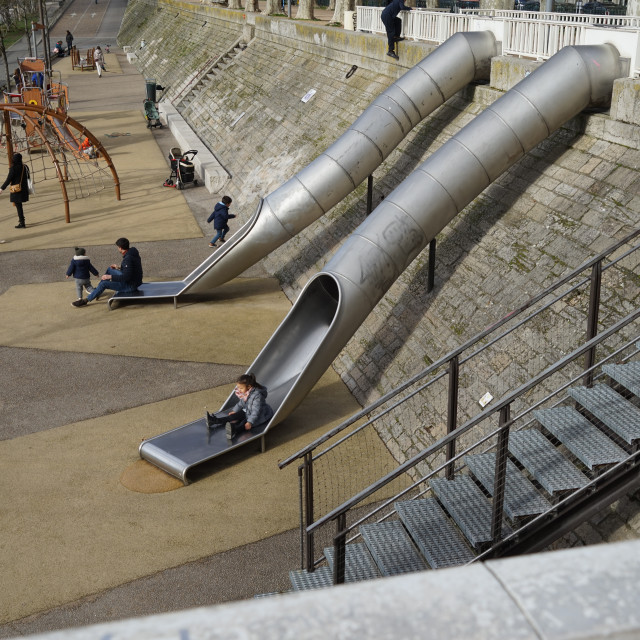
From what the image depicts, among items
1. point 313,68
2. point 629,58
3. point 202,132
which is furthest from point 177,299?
point 202,132

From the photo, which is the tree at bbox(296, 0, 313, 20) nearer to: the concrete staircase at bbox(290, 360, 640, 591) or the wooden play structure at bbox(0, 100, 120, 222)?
the wooden play structure at bbox(0, 100, 120, 222)

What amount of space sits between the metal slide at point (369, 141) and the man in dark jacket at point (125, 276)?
174 cm

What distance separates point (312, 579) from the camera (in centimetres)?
657

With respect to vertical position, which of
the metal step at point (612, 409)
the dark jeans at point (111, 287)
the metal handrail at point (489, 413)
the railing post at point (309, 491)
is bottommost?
the dark jeans at point (111, 287)

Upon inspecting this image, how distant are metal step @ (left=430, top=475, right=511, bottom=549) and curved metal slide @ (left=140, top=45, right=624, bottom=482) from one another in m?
3.99

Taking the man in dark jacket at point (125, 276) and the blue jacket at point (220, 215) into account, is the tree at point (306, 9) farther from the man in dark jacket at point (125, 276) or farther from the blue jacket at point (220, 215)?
the man in dark jacket at point (125, 276)

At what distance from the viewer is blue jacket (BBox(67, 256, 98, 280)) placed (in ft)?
46.6

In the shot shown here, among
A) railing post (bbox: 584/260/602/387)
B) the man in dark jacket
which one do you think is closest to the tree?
the man in dark jacket

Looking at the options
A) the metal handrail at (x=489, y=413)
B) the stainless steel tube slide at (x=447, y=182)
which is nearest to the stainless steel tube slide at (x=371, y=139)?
the stainless steel tube slide at (x=447, y=182)

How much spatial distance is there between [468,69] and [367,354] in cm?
501

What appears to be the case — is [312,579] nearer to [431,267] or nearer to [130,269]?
[431,267]

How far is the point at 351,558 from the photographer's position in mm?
6242

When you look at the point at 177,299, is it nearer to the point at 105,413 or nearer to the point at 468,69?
the point at 105,413

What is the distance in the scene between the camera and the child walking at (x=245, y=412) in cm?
973
